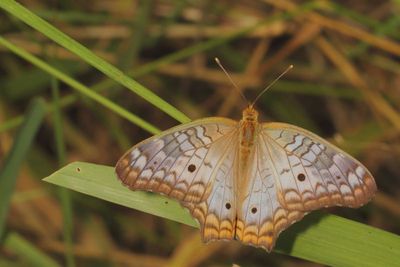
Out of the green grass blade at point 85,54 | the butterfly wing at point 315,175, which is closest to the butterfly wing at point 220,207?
the butterfly wing at point 315,175

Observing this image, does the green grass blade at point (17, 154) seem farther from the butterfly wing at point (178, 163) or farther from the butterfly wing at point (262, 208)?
the butterfly wing at point (262, 208)

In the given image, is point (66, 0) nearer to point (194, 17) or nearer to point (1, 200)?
point (194, 17)

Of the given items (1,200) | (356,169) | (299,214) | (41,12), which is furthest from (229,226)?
(41,12)

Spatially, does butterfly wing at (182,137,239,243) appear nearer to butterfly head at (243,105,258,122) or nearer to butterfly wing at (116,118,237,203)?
Result: butterfly wing at (116,118,237,203)

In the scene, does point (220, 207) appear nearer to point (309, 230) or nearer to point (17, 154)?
point (309, 230)

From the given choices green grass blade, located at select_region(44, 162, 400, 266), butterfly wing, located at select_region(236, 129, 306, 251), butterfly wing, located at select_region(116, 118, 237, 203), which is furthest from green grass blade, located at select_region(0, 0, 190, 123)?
butterfly wing, located at select_region(236, 129, 306, 251)

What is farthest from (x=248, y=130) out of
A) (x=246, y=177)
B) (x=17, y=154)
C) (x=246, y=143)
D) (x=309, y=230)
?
→ (x=17, y=154)
